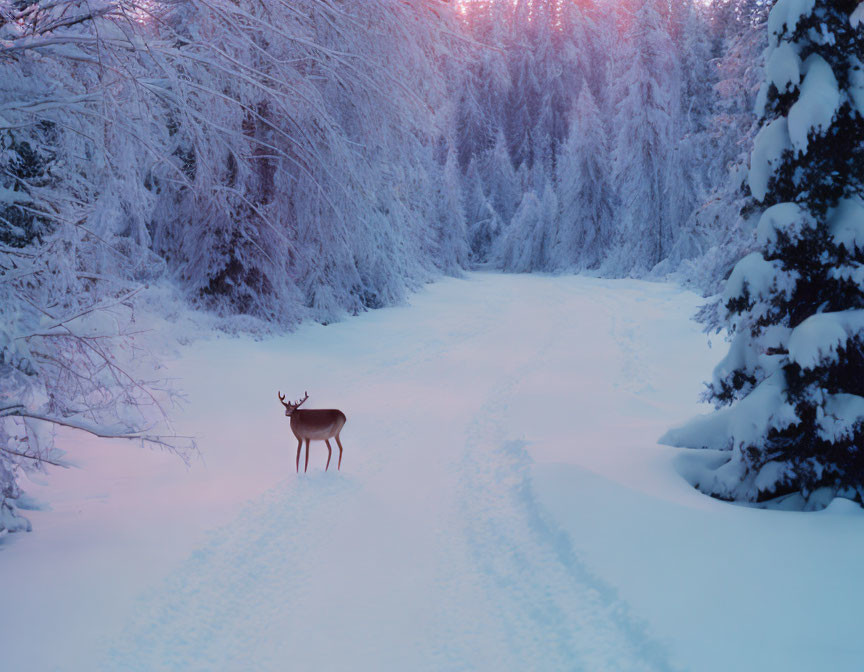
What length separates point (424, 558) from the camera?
475 cm

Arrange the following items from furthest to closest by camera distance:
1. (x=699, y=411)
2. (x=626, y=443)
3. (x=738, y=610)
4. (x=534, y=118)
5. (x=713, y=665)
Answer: (x=534, y=118), (x=699, y=411), (x=626, y=443), (x=738, y=610), (x=713, y=665)

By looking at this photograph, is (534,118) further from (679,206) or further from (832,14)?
(832,14)

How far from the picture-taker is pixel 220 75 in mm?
5148

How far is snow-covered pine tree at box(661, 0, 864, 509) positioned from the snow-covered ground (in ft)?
1.66

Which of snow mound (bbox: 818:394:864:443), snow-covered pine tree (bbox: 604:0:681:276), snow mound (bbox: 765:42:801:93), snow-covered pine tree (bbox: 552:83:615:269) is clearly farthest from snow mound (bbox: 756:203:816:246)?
snow-covered pine tree (bbox: 552:83:615:269)

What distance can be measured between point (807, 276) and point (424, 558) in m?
3.73

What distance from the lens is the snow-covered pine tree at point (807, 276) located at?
201 inches

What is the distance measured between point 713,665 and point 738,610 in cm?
56

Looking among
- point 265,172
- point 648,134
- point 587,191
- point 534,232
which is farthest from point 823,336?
point 534,232

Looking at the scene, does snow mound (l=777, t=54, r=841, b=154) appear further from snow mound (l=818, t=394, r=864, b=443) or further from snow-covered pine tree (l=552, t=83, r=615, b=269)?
snow-covered pine tree (l=552, t=83, r=615, b=269)

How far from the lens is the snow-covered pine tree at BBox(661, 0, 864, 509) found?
5098mm

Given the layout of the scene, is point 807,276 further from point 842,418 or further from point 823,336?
point 842,418

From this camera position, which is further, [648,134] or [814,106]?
[648,134]

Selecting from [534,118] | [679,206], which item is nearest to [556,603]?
[679,206]
